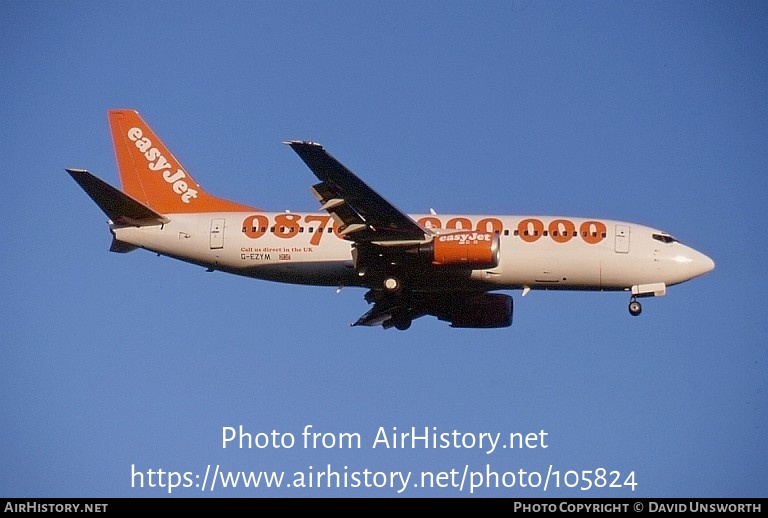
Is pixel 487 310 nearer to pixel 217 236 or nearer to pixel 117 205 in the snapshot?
pixel 217 236

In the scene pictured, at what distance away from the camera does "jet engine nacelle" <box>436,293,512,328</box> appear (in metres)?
52.3

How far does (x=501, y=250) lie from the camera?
1898 inches

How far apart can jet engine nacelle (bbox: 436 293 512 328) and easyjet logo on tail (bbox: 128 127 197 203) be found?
38.8 ft

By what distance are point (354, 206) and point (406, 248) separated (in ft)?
8.61

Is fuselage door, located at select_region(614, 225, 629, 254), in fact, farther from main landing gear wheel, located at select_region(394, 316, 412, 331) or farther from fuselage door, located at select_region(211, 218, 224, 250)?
fuselage door, located at select_region(211, 218, 224, 250)

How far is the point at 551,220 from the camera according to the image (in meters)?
49.1

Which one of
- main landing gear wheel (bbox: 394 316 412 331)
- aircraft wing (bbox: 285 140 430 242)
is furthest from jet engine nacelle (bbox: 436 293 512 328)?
aircraft wing (bbox: 285 140 430 242)
